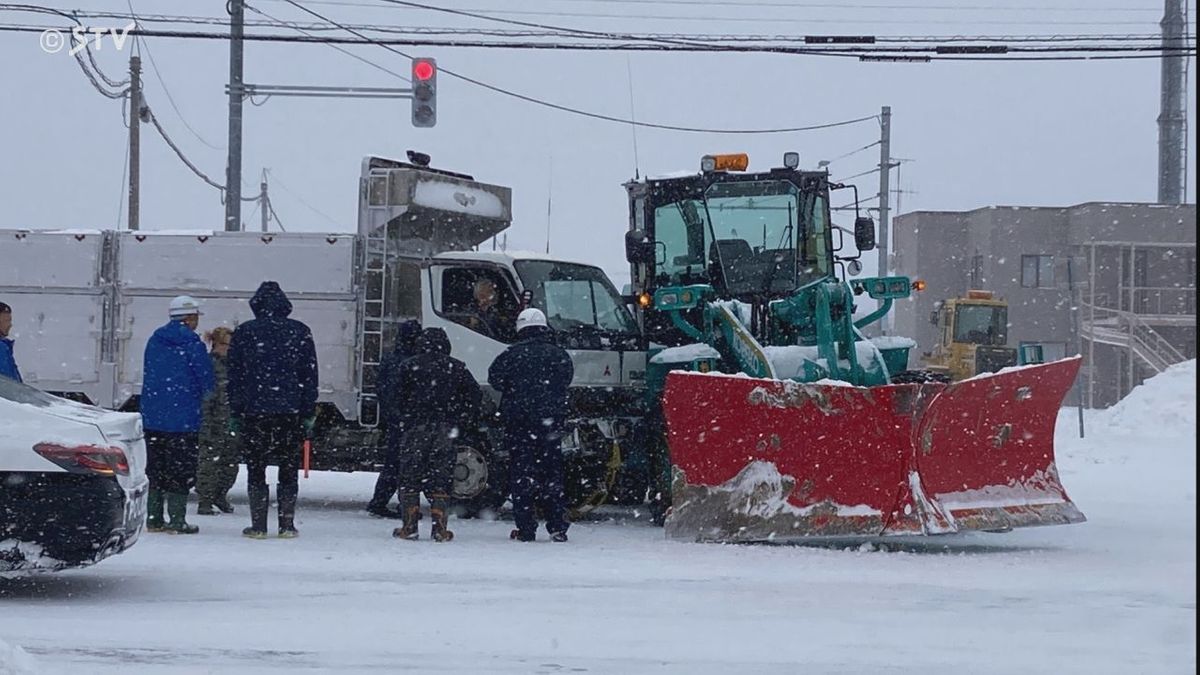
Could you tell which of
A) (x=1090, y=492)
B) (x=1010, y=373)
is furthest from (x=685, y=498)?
(x=1090, y=492)

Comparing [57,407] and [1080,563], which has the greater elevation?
[57,407]

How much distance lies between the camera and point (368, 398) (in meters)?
13.0

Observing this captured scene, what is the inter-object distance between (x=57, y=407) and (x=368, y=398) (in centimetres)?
487

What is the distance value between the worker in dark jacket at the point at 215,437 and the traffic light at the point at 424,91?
6885 mm

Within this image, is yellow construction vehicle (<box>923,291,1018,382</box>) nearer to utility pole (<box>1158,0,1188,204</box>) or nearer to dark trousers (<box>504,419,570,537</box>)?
utility pole (<box>1158,0,1188,204</box>)

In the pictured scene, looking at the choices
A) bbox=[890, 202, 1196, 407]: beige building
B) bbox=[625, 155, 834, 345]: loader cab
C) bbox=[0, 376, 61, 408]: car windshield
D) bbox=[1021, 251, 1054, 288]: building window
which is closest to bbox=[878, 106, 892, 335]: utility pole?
bbox=[890, 202, 1196, 407]: beige building

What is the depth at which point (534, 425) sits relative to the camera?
11.1 m

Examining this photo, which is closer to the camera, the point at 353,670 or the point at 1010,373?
the point at 353,670

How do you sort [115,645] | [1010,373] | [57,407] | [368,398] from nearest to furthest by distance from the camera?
[115,645], [57,407], [1010,373], [368,398]

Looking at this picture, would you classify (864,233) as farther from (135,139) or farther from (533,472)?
(135,139)

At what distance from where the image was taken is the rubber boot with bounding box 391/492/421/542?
10969 millimetres

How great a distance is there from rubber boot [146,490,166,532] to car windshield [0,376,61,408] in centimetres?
286

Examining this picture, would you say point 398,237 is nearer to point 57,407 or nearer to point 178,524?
point 178,524

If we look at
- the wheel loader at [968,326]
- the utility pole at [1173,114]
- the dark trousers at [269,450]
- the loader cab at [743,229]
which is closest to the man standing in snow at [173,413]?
the dark trousers at [269,450]
